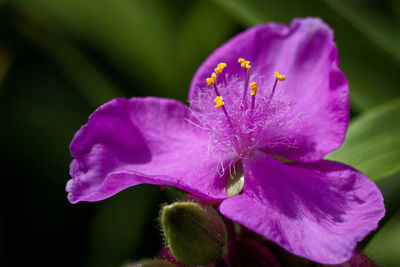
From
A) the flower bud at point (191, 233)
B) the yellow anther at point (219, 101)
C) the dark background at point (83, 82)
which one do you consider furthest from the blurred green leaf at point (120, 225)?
the flower bud at point (191, 233)

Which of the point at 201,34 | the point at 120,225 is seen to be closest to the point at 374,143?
the point at 201,34

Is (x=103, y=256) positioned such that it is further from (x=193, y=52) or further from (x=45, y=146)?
(x=193, y=52)

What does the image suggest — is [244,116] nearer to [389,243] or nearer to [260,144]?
[260,144]

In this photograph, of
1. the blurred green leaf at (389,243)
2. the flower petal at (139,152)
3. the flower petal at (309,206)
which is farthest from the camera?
the blurred green leaf at (389,243)

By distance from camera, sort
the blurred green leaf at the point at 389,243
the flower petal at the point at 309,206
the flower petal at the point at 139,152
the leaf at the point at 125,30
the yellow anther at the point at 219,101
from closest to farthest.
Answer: the flower petal at the point at 309,206 < the flower petal at the point at 139,152 < the yellow anther at the point at 219,101 < the blurred green leaf at the point at 389,243 < the leaf at the point at 125,30

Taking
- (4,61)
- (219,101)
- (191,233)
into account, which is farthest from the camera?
(4,61)

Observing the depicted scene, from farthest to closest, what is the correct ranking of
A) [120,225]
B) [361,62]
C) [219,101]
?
1. [120,225]
2. [361,62]
3. [219,101]

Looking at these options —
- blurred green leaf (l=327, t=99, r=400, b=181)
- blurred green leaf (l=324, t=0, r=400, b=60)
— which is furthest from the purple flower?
blurred green leaf (l=324, t=0, r=400, b=60)

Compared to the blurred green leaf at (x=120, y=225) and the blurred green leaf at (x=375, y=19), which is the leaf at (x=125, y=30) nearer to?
the blurred green leaf at (x=120, y=225)
